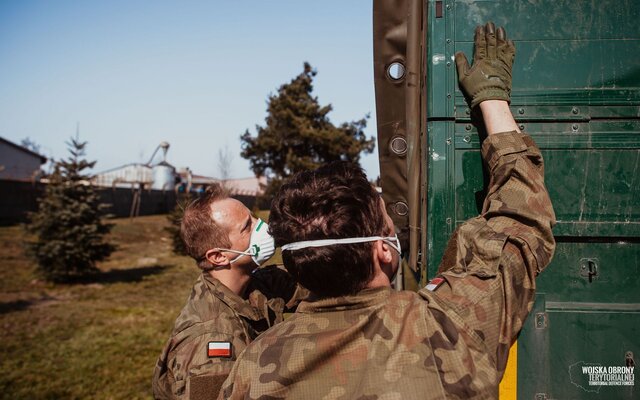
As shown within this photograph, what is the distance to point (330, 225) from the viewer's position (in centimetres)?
144

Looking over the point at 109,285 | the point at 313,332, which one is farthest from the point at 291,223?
the point at 109,285

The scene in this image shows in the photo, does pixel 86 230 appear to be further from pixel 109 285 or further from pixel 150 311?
pixel 150 311

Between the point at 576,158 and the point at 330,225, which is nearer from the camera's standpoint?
the point at 330,225

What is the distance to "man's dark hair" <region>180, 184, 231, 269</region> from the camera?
2.53 metres

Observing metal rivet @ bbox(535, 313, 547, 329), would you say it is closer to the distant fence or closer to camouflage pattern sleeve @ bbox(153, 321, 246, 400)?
camouflage pattern sleeve @ bbox(153, 321, 246, 400)

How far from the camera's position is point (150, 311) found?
852cm

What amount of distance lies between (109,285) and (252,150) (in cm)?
Result: 1537

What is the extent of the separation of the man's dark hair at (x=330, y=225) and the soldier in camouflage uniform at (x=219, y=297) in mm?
811

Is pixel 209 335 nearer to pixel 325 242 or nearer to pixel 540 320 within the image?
pixel 325 242

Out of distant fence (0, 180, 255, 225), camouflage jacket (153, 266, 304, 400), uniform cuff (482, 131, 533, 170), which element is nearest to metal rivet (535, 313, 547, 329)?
uniform cuff (482, 131, 533, 170)

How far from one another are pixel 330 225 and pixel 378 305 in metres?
0.26

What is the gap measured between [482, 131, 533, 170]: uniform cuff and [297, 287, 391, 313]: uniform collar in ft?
2.08

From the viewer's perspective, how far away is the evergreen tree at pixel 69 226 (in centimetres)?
1041

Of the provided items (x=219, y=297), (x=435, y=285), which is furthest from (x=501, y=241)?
(x=219, y=297)
